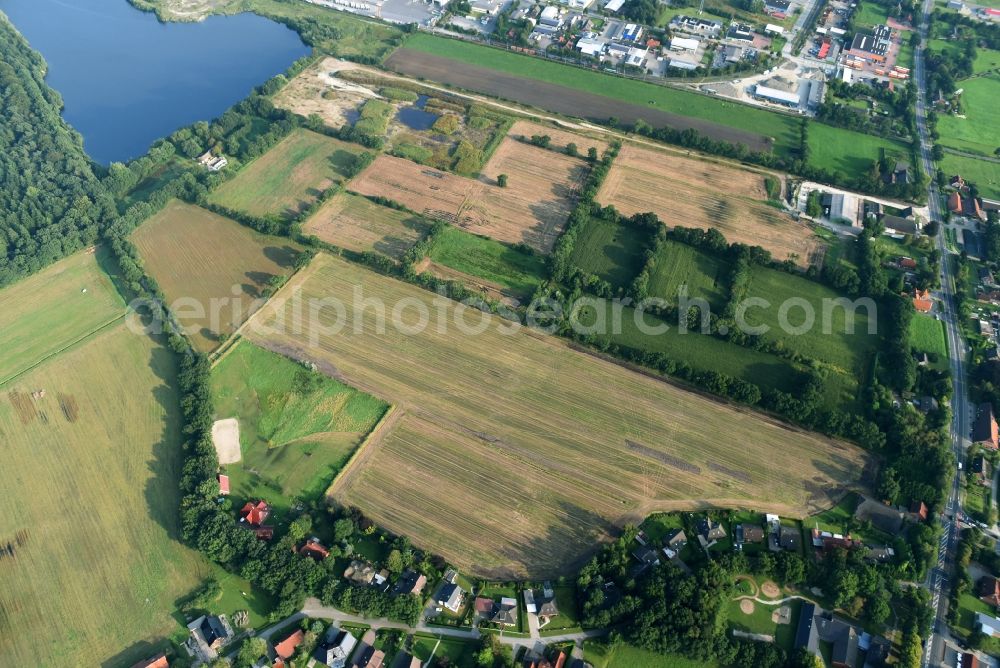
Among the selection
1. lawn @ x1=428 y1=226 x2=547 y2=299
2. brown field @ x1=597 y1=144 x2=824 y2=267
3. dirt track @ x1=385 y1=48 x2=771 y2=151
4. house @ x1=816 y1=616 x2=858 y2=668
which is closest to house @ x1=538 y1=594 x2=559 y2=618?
house @ x1=816 y1=616 x2=858 y2=668

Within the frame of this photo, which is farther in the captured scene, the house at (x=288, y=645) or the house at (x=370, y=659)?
the house at (x=288, y=645)

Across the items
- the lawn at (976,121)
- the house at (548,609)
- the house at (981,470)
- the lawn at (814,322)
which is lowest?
the house at (548,609)

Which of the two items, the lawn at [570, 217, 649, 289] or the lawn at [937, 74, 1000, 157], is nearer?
the lawn at [570, 217, 649, 289]

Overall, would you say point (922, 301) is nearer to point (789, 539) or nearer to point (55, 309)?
point (789, 539)

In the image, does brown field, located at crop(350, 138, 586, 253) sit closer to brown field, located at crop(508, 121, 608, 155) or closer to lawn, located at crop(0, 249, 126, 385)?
brown field, located at crop(508, 121, 608, 155)

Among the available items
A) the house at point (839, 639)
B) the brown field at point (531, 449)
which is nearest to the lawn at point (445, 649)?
the brown field at point (531, 449)

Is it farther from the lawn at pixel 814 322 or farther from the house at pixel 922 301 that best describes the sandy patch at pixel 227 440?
the house at pixel 922 301

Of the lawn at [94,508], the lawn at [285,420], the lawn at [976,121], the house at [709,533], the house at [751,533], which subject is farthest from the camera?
the lawn at [976,121]
